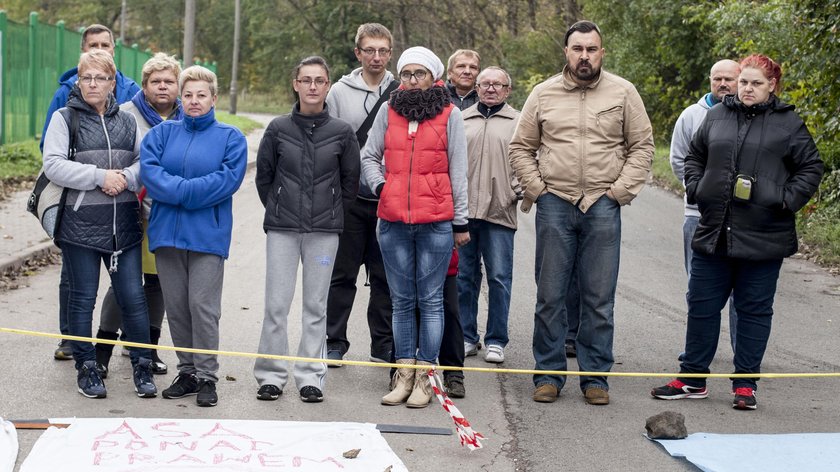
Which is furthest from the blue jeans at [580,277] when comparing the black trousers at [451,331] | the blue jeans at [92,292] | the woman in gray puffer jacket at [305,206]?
the blue jeans at [92,292]

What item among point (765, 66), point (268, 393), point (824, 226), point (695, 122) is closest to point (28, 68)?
point (824, 226)

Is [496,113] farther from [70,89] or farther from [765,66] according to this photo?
[70,89]

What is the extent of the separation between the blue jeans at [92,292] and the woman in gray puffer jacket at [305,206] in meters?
0.74

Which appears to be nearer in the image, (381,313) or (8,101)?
(381,313)

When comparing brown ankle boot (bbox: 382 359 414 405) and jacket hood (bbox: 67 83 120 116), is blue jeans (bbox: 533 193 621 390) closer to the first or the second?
brown ankle boot (bbox: 382 359 414 405)

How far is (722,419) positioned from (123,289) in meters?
3.53

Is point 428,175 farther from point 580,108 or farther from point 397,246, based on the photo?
point 580,108

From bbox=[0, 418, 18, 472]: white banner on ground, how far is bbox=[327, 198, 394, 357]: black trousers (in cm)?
241

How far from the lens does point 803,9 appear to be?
14.1 m

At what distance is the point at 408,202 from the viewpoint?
659 centimetres

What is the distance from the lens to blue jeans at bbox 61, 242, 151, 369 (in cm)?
662

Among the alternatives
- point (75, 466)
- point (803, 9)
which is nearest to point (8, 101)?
point (803, 9)

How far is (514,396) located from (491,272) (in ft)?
3.73

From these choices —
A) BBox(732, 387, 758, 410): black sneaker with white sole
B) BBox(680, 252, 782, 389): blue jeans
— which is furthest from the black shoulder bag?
BBox(732, 387, 758, 410): black sneaker with white sole
